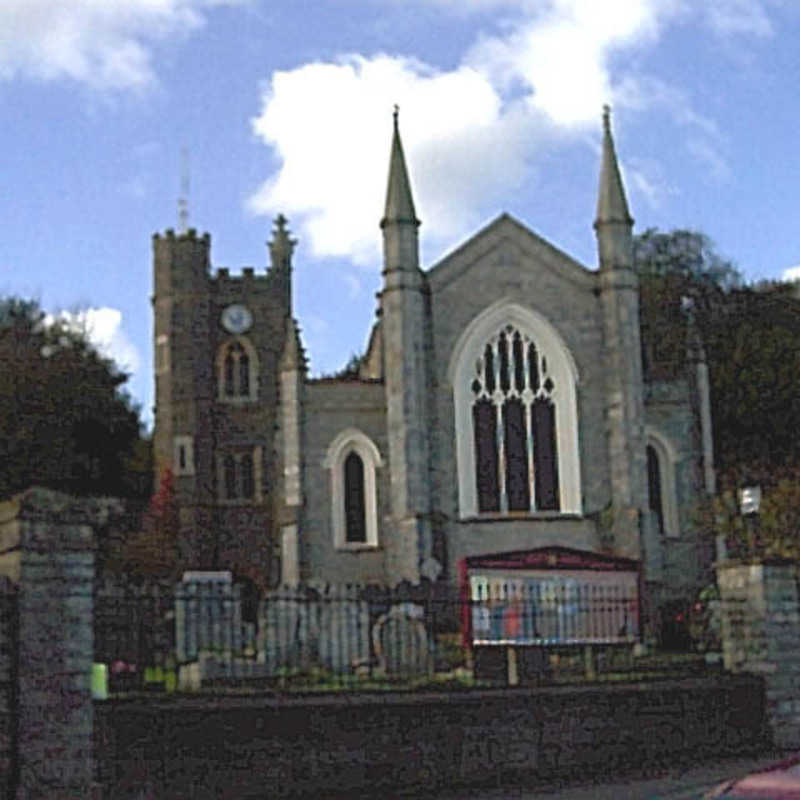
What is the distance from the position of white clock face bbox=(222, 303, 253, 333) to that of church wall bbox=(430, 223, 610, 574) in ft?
53.5

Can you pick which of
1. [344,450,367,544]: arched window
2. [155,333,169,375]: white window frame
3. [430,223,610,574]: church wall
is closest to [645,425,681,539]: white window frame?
[430,223,610,574]: church wall

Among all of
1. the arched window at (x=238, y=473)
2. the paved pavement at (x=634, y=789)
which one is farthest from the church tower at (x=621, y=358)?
the paved pavement at (x=634, y=789)

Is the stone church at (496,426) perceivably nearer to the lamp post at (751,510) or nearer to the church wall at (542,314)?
the church wall at (542,314)

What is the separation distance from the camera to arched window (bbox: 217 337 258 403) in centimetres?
5828

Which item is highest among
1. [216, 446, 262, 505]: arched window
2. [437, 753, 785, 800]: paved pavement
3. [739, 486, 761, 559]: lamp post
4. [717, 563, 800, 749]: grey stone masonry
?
[216, 446, 262, 505]: arched window

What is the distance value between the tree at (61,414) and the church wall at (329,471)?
11.7 metres

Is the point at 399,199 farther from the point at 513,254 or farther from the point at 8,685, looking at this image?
the point at 8,685

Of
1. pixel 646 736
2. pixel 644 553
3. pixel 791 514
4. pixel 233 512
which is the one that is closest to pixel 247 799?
pixel 646 736

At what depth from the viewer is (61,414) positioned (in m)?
54.7

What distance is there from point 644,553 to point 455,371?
7.10 meters

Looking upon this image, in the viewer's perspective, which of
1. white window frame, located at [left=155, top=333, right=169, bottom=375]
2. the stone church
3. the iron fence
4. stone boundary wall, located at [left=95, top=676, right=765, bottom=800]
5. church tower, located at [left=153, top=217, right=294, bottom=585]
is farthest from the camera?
white window frame, located at [left=155, top=333, right=169, bottom=375]

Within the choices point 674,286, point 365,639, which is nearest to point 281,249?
point 674,286

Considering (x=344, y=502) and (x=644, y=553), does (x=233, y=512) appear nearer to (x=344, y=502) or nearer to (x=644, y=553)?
(x=344, y=502)

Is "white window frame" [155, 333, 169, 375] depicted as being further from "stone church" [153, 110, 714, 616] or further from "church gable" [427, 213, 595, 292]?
"church gable" [427, 213, 595, 292]
